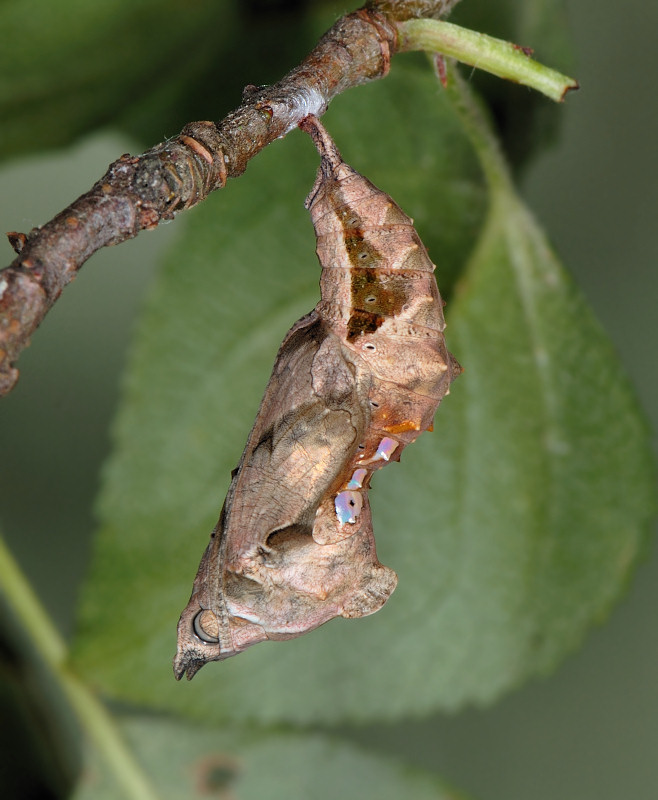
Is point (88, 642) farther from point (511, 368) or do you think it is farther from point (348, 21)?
point (348, 21)

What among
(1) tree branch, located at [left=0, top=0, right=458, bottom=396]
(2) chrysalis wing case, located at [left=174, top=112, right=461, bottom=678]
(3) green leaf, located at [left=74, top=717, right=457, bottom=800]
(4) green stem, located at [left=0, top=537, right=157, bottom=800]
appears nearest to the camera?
(1) tree branch, located at [left=0, top=0, right=458, bottom=396]

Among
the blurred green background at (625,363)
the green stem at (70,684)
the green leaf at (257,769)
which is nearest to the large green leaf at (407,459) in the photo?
the green stem at (70,684)

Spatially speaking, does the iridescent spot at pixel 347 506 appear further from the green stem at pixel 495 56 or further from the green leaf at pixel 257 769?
the green leaf at pixel 257 769

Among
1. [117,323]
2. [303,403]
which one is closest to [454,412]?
[303,403]

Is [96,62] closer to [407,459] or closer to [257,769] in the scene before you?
[407,459]

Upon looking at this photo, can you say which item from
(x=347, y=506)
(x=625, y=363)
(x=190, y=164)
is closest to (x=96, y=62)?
(x=190, y=164)

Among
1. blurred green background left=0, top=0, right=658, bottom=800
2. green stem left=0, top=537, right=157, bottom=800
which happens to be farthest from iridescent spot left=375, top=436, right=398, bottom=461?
blurred green background left=0, top=0, right=658, bottom=800

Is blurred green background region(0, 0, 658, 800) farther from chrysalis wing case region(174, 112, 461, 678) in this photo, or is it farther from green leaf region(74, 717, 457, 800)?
chrysalis wing case region(174, 112, 461, 678)
